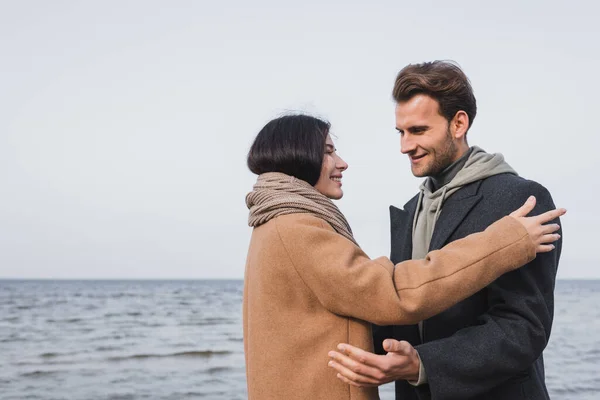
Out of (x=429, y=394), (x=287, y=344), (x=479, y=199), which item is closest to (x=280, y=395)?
(x=287, y=344)

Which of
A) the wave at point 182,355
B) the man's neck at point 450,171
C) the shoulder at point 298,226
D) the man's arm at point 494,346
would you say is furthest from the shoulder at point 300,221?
the wave at point 182,355

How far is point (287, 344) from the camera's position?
221 centimetres

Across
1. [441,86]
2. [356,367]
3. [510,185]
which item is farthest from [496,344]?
[441,86]

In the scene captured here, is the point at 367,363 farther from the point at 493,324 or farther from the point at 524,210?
the point at 524,210

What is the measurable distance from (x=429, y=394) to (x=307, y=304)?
0.56m

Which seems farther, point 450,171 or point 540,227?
point 450,171

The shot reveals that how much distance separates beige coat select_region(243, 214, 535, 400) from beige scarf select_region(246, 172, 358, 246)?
4cm

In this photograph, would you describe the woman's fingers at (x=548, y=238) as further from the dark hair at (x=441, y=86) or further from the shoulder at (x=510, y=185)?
the dark hair at (x=441, y=86)

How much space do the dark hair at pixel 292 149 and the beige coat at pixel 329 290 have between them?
0.74 feet

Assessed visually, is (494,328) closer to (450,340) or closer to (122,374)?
(450,340)

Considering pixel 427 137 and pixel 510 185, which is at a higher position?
pixel 427 137

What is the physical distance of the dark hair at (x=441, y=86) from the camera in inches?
104

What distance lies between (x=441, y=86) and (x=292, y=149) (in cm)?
66

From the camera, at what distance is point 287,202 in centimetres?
225
